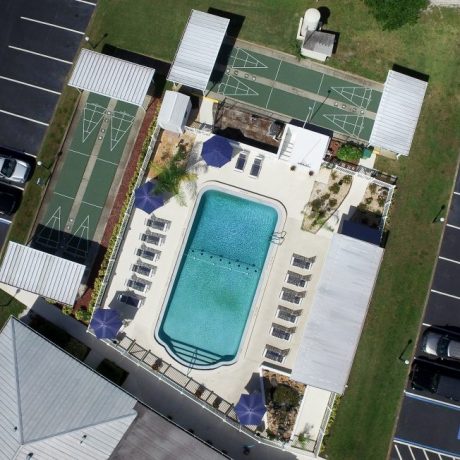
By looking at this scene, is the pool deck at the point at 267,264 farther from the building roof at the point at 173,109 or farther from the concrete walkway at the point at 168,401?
the building roof at the point at 173,109

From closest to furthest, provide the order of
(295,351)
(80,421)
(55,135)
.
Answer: (80,421)
(295,351)
(55,135)

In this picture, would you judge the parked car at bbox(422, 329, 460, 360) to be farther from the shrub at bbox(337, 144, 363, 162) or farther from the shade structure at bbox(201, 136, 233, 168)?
the shade structure at bbox(201, 136, 233, 168)

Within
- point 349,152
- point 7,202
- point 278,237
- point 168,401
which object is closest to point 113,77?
point 7,202

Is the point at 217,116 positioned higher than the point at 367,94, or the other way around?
the point at 367,94

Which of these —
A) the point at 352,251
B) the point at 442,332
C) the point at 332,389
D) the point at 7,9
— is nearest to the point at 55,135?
the point at 7,9

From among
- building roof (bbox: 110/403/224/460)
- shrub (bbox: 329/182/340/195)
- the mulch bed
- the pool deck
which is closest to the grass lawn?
shrub (bbox: 329/182/340/195)

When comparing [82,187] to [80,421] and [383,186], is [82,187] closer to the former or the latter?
[80,421]

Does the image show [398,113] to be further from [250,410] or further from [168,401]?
[168,401]
